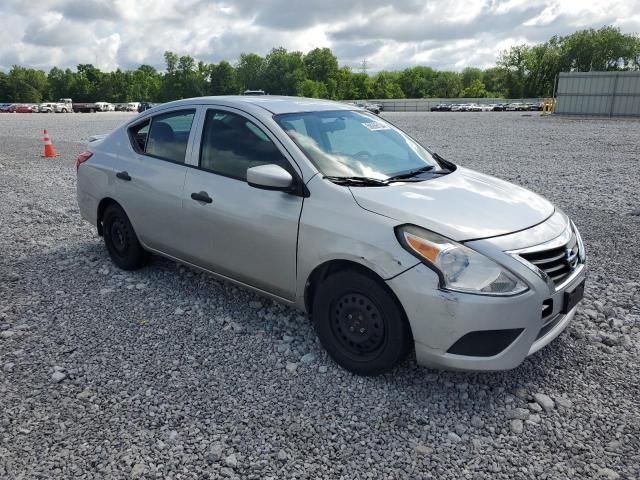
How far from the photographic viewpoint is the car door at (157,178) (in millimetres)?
4273

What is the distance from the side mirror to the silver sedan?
12 millimetres

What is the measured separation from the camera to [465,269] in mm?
2809

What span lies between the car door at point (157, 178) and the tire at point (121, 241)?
0.18m

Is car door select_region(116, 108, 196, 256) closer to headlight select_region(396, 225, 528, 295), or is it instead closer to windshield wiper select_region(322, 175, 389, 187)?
windshield wiper select_region(322, 175, 389, 187)

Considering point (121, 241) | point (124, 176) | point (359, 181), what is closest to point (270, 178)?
point (359, 181)

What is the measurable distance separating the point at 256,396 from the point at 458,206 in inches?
68.0

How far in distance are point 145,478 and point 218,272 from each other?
1.81 m

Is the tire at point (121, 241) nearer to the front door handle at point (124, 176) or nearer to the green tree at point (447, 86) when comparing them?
the front door handle at point (124, 176)

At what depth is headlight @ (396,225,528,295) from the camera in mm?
2779

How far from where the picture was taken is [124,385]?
326 cm

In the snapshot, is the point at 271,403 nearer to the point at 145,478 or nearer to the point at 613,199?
the point at 145,478

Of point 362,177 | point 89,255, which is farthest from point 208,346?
point 89,255

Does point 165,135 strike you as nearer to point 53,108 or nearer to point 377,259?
point 377,259

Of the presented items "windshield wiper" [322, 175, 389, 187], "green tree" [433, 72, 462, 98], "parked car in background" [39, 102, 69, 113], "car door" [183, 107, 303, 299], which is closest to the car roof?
"car door" [183, 107, 303, 299]
